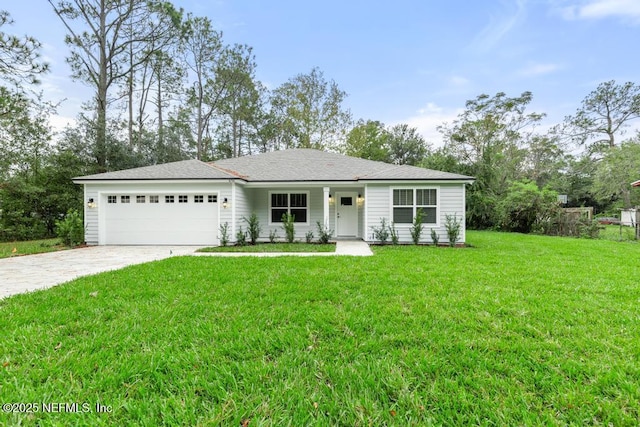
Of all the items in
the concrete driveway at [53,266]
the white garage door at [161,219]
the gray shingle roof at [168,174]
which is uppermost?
the gray shingle roof at [168,174]

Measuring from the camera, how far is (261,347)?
2482 mm

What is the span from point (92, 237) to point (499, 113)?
2379cm

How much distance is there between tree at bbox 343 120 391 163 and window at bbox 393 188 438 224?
529 inches

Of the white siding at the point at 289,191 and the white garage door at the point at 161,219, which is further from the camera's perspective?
the white siding at the point at 289,191

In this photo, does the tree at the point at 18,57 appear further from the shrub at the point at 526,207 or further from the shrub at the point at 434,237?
the shrub at the point at 526,207

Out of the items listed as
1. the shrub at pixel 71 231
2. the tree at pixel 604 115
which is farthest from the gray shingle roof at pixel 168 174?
the tree at pixel 604 115

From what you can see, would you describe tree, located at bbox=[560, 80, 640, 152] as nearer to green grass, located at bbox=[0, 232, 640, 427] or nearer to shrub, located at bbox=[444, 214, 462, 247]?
shrub, located at bbox=[444, 214, 462, 247]

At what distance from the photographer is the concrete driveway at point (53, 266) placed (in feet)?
15.4

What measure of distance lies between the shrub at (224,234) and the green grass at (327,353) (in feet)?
17.0

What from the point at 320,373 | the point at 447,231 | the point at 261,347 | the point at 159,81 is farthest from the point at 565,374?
the point at 159,81

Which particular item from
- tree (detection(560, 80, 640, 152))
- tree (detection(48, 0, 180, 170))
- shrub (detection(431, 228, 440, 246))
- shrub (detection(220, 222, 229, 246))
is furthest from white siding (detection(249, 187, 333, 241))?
tree (detection(560, 80, 640, 152))

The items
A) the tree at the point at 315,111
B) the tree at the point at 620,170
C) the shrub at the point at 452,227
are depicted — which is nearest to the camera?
the shrub at the point at 452,227

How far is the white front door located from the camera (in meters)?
11.7

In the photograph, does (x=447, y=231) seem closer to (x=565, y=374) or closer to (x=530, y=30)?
(x=565, y=374)
